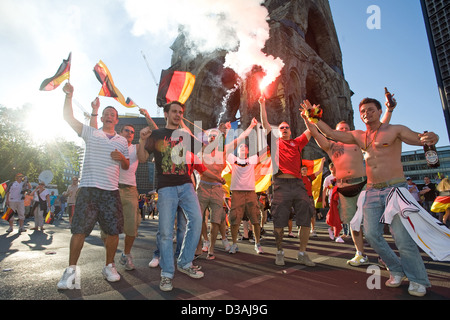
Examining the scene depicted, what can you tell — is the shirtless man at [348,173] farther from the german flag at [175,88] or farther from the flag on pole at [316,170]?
the flag on pole at [316,170]

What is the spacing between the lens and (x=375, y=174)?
3.18m

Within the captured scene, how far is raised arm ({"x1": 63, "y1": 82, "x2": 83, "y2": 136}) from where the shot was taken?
3.28m

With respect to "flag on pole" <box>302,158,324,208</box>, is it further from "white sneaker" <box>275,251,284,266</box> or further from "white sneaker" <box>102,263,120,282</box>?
"white sneaker" <box>102,263,120,282</box>

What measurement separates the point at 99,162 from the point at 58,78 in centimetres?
147

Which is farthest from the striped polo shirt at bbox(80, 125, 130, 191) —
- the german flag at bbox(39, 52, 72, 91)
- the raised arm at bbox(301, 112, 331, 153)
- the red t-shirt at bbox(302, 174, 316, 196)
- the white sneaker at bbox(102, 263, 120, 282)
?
the red t-shirt at bbox(302, 174, 316, 196)

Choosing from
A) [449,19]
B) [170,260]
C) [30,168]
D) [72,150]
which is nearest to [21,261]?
[170,260]

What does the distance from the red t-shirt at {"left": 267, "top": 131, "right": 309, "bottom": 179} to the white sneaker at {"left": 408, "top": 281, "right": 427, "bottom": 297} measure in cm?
212

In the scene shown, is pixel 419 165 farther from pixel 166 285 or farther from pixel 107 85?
pixel 166 285

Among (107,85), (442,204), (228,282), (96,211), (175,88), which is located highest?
(175,88)

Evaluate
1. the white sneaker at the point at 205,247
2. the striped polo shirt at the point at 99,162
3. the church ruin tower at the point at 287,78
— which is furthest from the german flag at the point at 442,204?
the church ruin tower at the point at 287,78

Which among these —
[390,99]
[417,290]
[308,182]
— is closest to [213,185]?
[390,99]

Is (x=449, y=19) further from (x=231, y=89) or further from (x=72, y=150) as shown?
(x=72, y=150)

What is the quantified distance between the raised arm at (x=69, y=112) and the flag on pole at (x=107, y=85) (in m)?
0.97

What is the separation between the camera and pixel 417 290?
8.54ft
